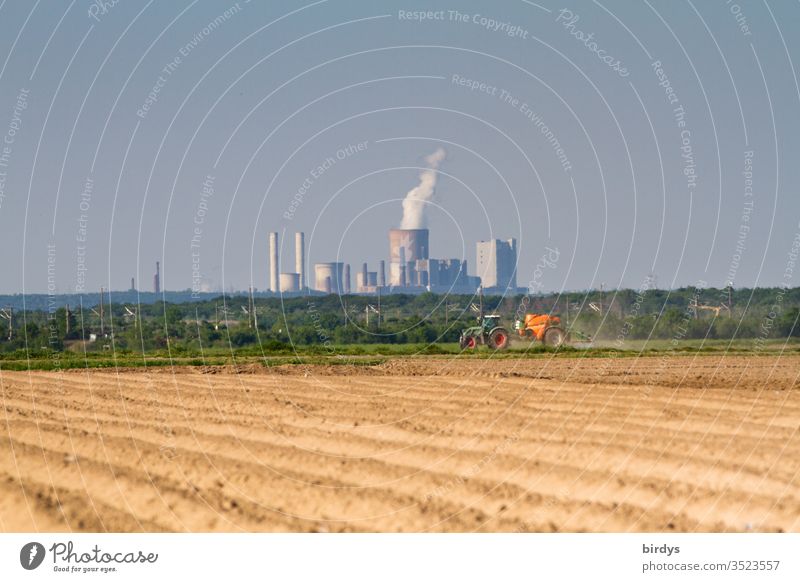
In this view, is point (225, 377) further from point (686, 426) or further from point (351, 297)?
point (351, 297)

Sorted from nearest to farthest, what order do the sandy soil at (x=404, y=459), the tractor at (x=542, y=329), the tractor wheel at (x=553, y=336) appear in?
the sandy soil at (x=404, y=459) < the tractor at (x=542, y=329) < the tractor wheel at (x=553, y=336)

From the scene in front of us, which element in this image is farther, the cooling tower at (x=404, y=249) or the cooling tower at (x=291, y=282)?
the cooling tower at (x=291, y=282)

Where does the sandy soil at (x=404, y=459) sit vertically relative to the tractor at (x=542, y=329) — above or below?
below

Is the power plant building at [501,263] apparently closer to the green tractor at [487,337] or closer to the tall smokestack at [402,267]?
the tall smokestack at [402,267]

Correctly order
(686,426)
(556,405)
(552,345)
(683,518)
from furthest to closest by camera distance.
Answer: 1. (552,345)
2. (556,405)
3. (686,426)
4. (683,518)

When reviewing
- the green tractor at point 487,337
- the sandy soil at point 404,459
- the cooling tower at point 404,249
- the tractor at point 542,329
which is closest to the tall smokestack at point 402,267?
the cooling tower at point 404,249

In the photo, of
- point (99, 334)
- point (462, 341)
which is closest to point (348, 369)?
point (462, 341)
